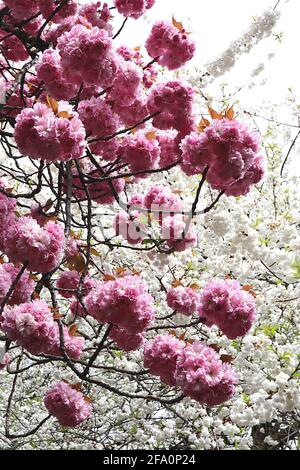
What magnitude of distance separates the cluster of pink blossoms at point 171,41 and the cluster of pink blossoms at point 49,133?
3.41 feet

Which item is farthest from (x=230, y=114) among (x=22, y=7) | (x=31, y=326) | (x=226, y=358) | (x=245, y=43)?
(x=245, y=43)

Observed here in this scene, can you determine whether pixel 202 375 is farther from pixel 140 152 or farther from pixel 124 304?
pixel 140 152

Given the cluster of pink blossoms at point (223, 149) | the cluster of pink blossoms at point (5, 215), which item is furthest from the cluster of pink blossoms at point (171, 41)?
the cluster of pink blossoms at point (5, 215)

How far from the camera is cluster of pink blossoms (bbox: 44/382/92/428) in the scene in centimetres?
223

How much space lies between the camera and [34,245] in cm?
183

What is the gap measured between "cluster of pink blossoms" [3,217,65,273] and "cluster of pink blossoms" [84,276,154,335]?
0.22 metres

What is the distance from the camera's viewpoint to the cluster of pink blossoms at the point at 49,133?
5.71 ft

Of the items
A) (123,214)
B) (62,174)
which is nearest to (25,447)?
(123,214)

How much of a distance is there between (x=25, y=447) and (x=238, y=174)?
463 centimetres

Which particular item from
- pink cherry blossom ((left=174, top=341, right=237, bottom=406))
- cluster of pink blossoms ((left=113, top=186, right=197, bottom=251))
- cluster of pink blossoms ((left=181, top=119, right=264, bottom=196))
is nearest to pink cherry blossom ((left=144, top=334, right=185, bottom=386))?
pink cherry blossom ((left=174, top=341, right=237, bottom=406))

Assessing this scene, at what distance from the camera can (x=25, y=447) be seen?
5.37 m

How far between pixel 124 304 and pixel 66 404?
62 cm

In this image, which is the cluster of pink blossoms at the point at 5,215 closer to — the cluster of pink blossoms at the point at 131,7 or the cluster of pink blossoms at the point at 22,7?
the cluster of pink blossoms at the point at 22,7

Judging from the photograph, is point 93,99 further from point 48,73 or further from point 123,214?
point 123,214
